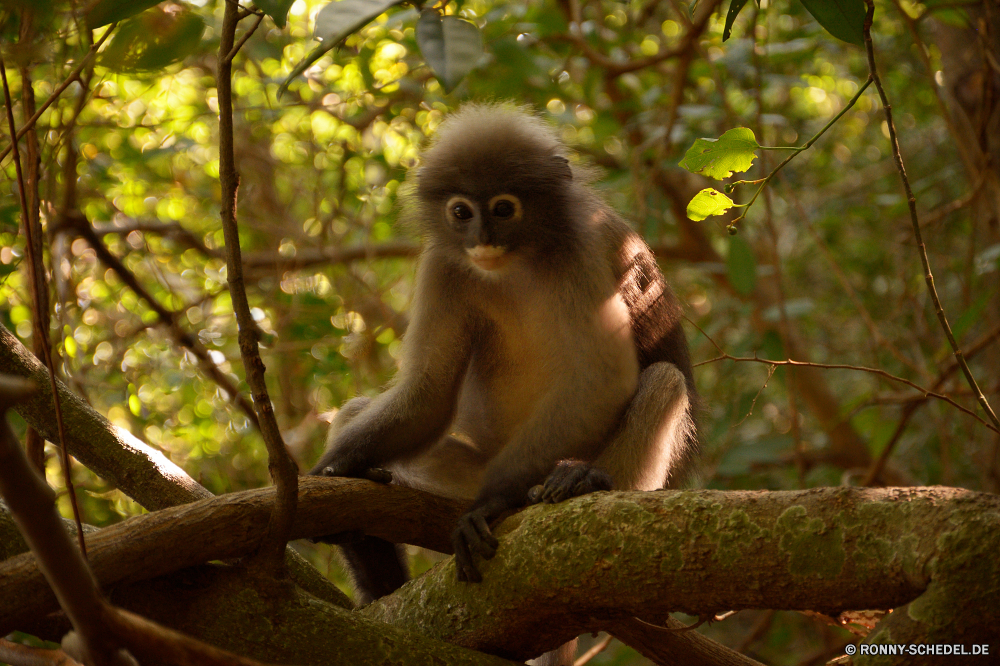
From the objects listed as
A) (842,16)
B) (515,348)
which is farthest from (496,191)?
(842,16)

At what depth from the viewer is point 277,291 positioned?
563 centimetres

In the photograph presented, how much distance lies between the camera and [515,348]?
3.77 metres

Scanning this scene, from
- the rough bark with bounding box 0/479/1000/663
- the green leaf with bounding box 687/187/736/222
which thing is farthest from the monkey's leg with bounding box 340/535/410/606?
the green leaf with bounding box 687/187/736/222

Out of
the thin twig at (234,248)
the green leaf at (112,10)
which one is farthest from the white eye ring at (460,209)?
the green leaf at (112,10)

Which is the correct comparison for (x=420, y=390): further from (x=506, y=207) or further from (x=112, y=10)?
(x=112, y=10)

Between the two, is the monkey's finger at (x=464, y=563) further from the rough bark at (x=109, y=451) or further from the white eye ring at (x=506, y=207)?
the white eye ring at (x=506, y=207)

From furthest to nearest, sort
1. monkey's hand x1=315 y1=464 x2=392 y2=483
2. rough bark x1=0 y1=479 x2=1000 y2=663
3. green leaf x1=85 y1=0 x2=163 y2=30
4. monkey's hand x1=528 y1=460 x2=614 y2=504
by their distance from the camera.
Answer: monkey's hand x1=315 y1=464 x2=392 y2=483, monkey's hand x1=528 y1=460 x2=614 y2=504, rough bark x1=0 y1=479 x2=1000 y2=663, green leaf x1=85 y1=0 x2=163 y2=30

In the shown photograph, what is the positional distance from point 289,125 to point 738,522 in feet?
19.1

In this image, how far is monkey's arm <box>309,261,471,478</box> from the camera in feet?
11.3

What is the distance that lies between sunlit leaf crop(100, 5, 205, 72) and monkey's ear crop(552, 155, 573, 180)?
2.26 metres

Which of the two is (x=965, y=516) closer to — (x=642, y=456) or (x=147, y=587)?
(x=642, y=456)

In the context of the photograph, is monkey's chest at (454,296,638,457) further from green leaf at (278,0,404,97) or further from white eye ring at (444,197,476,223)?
green leaf at (278,0,404,97)

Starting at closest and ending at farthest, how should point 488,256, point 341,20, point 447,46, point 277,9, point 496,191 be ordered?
point 341,20 → point 277,9 → point 447,46 → point 488,256 → point 496,191

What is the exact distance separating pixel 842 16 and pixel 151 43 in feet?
5.29
